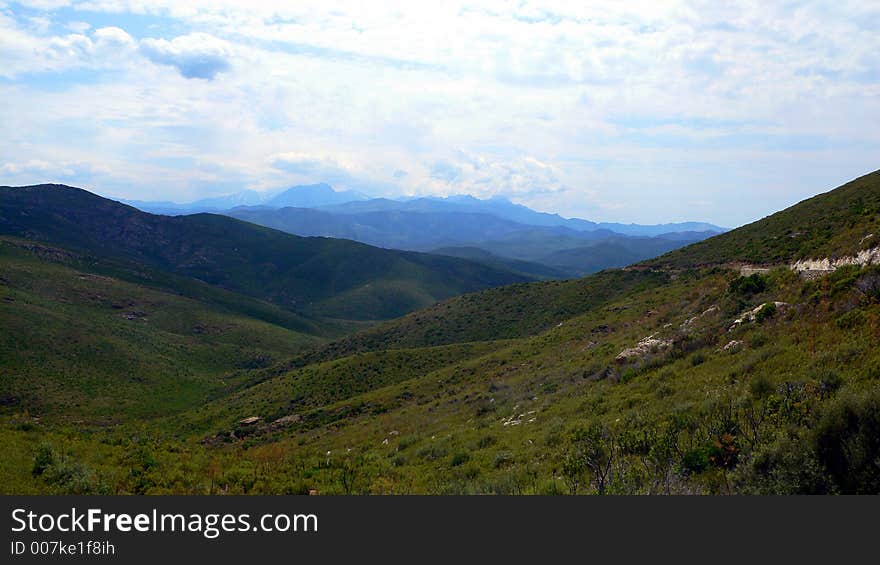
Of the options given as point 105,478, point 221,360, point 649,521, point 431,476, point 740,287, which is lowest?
point 221,360

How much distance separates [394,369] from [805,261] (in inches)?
1362

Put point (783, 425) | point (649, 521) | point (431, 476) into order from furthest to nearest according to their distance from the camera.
A: 1. point (431, 476)
2. point (783, 425)
3. point (649, 521)

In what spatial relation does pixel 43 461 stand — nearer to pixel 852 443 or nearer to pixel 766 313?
pixel 852 443

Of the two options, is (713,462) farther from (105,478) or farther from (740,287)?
(740,287)

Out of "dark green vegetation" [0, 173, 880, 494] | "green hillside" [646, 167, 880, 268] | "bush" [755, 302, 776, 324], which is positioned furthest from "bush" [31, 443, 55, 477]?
"green hillside" [646, 167, 880, 268]

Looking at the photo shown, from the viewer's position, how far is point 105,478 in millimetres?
10633

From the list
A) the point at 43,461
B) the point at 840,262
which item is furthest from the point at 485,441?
the point at 840,262

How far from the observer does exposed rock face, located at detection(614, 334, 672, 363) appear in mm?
19742

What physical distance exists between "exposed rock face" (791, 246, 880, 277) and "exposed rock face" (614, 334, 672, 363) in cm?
662

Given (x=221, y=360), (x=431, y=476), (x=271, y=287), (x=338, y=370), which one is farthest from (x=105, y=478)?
(x=271, y=287)

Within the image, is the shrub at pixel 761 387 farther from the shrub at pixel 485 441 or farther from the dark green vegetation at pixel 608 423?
the shrub at pixel 485 441

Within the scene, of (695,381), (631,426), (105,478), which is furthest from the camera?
(695,381)

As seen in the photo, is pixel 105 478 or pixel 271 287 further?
pixel 271 287

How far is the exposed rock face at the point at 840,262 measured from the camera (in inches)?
690
